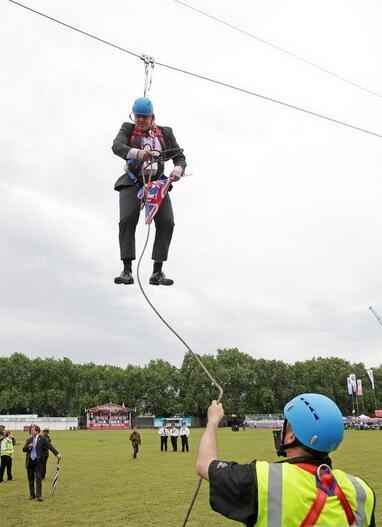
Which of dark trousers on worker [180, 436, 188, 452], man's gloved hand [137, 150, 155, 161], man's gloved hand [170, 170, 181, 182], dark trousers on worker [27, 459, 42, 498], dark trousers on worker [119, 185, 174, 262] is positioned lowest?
dark trousers on worker [180, 436, 188, 452]

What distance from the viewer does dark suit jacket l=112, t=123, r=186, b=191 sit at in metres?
6.19

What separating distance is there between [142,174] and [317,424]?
3.75 meters

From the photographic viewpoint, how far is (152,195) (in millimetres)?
6324

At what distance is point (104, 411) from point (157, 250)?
88207 mm

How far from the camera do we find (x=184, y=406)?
113938 mm

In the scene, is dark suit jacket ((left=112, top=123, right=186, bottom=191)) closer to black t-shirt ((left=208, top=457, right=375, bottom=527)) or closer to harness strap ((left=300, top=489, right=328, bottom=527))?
black t-shirt ((left=208, top=457, right=375, bottom=527))

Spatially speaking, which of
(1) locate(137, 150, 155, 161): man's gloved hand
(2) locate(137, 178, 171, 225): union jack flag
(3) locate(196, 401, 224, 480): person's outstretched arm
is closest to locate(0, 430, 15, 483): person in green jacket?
(2) locate(137, 178, 171, 225): union jack flag

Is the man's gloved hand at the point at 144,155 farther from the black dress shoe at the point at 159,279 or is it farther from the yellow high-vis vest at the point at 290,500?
the yellow high-vis vest at the point at 290,500

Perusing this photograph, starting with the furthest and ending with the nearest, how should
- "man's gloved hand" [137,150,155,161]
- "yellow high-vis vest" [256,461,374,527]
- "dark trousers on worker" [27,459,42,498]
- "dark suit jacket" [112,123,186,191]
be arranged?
"dark trousers on worker" [27,459,42,498], "dark suit jacket" [112,123,186,191], "man's gloved hand" [137,150,155,161], "yellow high-vis vest" [256,461,374,527]

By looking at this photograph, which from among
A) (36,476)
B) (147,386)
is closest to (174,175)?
(36,476)

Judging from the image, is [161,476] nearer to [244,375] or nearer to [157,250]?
[157,250]

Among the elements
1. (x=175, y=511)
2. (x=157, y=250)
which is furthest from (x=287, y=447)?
(x=175, y=511)

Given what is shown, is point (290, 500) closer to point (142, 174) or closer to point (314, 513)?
point (314, 513)

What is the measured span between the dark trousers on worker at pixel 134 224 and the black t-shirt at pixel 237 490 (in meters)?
3.51
